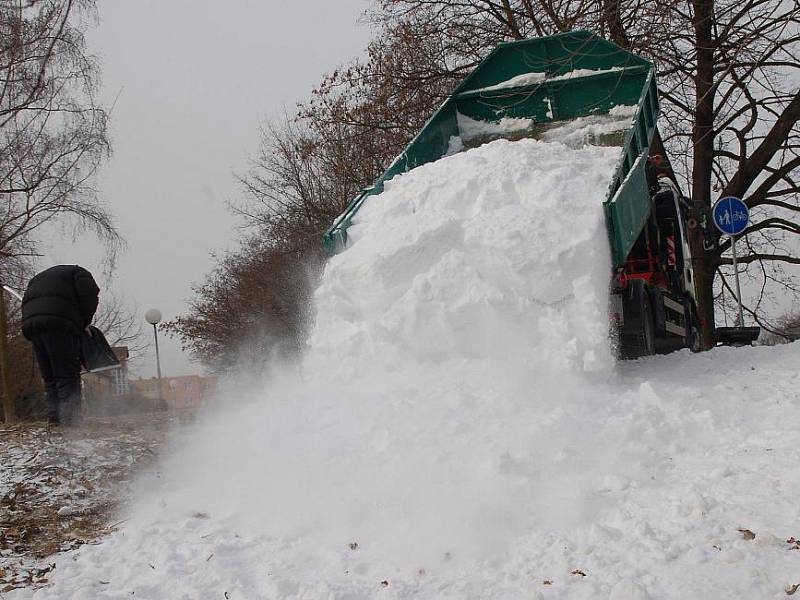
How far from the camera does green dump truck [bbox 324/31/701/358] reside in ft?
24.7

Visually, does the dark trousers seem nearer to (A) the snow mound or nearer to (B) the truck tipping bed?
(A) the snow mound

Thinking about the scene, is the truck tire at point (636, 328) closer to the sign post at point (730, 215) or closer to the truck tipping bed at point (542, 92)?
the truck tipping bed at point (542, 92)

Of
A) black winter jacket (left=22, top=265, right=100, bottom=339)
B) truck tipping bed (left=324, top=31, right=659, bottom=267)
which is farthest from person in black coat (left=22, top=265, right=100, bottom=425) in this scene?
truck tipping bed (left=324, top=31, right=659, bottom=267)

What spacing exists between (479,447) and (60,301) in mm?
3536

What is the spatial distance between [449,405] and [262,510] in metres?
1.32

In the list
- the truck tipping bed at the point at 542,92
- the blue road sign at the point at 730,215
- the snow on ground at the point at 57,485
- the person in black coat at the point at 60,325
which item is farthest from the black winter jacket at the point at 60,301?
the blue road sign at the point at 730,215

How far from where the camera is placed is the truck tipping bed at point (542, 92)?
25.9 feet

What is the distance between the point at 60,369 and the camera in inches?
241

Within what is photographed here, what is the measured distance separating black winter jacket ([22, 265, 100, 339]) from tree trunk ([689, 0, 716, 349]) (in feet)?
27.6

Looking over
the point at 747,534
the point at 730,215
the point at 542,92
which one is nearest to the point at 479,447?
the point at 747,534

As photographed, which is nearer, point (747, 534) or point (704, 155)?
point (747, 534)

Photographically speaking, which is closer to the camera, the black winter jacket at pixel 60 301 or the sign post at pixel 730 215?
the black winter jacket at pixel 60 301

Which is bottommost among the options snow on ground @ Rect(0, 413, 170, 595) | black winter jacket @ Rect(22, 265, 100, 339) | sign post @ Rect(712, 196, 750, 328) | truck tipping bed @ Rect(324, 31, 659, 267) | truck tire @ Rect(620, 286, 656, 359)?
snow on ground @ Rect(0, 413, 170, 595)

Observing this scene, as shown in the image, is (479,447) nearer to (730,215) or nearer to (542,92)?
(542,92)
